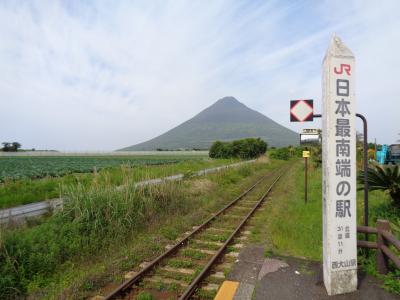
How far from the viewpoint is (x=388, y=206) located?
625 centimetres

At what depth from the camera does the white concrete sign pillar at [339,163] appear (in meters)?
3.33

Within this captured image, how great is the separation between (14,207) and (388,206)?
10321 mm

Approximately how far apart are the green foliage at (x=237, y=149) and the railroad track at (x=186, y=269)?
3584cm

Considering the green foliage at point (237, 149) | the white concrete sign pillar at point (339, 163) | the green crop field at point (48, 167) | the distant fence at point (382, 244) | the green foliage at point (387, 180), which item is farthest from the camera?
the green foliage at point (237, 149)

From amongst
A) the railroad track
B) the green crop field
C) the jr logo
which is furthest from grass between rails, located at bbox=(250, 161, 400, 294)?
the green crop field

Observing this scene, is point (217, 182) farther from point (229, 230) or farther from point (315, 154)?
point (315, 154)

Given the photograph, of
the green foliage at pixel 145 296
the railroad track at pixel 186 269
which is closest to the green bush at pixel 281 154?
the railroad track at pixel 186 269

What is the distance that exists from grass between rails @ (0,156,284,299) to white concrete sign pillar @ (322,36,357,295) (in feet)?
10.0

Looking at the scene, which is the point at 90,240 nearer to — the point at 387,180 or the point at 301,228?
the point at 301,228

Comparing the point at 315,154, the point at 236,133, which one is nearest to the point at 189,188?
the point at 315,154

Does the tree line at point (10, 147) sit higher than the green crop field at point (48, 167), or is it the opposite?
the tree line at point (10, 147)

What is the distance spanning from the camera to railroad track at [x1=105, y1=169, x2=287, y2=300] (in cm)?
376

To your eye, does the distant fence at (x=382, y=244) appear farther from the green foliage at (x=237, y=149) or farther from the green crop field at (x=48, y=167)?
the green foliage at (x=237, y=149)

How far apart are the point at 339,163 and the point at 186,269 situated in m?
2.85
